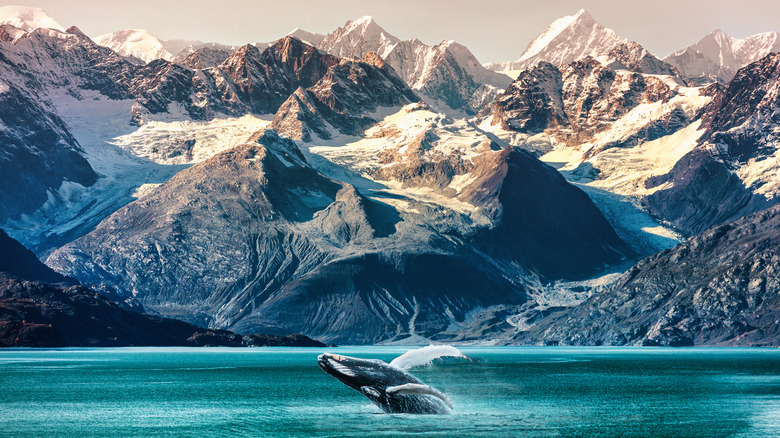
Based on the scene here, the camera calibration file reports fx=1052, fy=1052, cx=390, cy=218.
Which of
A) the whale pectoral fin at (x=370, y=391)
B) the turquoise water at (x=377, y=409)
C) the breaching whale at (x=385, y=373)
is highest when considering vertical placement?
the breaching whale at (x=385, y=373)

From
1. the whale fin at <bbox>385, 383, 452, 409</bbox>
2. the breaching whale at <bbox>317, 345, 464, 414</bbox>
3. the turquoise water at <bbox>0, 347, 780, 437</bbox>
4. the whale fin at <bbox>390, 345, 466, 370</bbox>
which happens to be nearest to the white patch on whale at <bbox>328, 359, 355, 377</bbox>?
the breaching whale at <bbox>317, 345, 464, 414</bbox>

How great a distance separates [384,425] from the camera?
11800 centimetres

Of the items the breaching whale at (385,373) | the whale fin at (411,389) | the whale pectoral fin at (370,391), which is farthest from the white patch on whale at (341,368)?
the whale fin at (411,389)

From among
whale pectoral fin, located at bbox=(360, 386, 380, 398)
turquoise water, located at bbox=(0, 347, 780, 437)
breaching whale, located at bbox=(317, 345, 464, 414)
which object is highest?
breaching whale, located at bbox=(317, 345, 464, 414)

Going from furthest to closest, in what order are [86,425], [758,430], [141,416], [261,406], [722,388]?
[722,388] < [261,406] < [141,416] < [86,425] < [758,430]

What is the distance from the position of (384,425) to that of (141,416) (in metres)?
35.4

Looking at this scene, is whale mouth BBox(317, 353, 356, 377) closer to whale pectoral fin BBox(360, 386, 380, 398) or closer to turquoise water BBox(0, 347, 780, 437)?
whale pectoral fin BBox(360, 386, 380, 398)

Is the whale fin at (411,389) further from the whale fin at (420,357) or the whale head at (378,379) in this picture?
the whale fin at (420,357)

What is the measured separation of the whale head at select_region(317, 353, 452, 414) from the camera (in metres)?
107

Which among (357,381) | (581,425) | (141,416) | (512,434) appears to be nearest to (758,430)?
(581,425)

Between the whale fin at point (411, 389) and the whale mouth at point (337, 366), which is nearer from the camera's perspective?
the whale mouth at point (337, 366)

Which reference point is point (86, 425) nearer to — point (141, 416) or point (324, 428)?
point (141, 416)

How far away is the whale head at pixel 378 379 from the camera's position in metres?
107

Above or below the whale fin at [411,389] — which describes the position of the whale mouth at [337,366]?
above
